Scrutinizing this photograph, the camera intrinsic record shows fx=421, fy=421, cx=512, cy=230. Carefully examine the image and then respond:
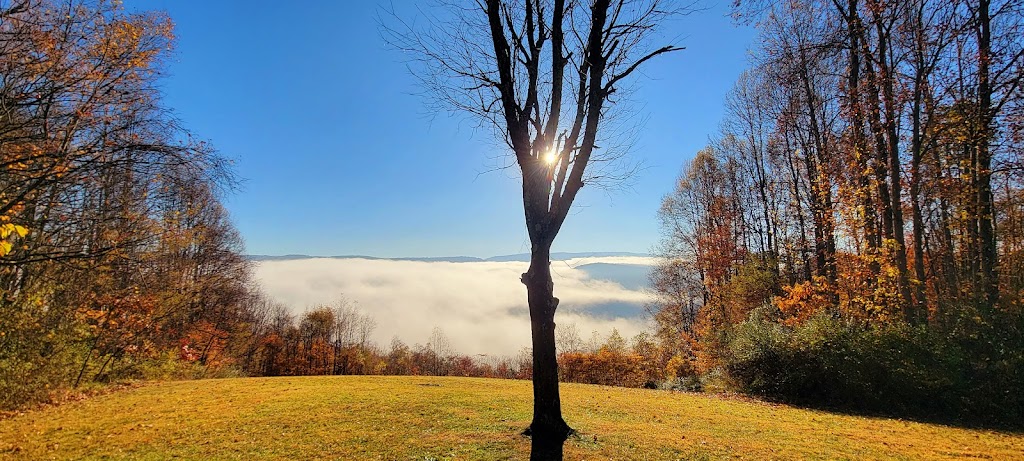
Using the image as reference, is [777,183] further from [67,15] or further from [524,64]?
[67,15]

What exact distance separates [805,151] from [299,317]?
46.7 meters

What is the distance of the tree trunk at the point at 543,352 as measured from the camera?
5.89m

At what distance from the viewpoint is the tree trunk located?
5.89 metres

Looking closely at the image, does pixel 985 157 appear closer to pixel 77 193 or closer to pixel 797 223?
pixel 797 223

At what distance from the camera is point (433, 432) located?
6645 mm

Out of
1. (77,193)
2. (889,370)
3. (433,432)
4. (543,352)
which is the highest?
(77,193)

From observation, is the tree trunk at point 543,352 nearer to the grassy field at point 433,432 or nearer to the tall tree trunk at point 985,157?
the grassy field at point 433,432

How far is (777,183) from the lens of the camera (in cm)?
2009

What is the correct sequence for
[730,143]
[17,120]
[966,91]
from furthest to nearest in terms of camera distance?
[730,143]
[966,91]
[17,120]

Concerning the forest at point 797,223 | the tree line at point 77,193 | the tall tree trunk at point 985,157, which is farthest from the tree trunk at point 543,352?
the tall tree trunk at point 985,157

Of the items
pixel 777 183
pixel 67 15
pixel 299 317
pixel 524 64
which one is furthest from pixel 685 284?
pixel 299 317

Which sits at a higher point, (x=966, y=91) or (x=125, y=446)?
(x=966, y=91)

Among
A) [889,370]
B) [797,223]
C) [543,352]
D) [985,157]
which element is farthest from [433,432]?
[797,223]

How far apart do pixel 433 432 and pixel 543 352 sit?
2.33 metres
